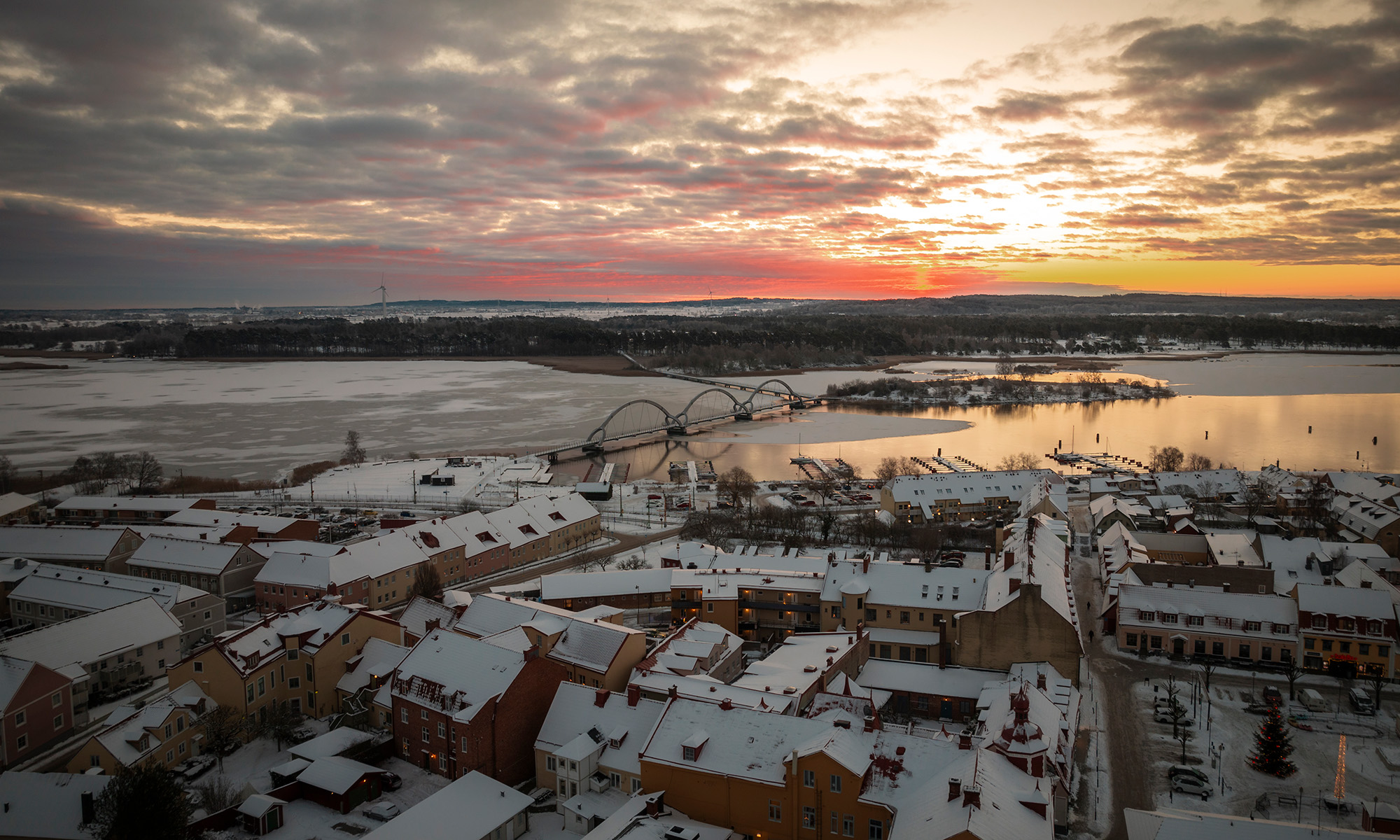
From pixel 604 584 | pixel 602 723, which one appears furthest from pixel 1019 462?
pixel 602 723

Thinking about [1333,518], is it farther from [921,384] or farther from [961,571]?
[921,384]

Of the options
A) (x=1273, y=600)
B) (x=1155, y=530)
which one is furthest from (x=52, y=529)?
(x=1155, y=530)

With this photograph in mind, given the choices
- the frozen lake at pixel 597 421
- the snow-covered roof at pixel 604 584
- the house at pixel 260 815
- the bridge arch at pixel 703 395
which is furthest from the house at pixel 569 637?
the bridge arch at pixel 703 395

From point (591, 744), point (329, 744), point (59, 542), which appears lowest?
point (329, 744)

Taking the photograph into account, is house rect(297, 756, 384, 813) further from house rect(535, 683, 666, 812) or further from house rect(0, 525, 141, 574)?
house rect(0, 525, 141, 574)

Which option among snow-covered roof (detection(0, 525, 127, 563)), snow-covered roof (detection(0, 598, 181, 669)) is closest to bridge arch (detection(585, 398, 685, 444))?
snow-covered roof (detection(0, 525, 127, 563))

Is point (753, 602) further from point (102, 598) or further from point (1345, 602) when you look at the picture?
point (102, 598)
